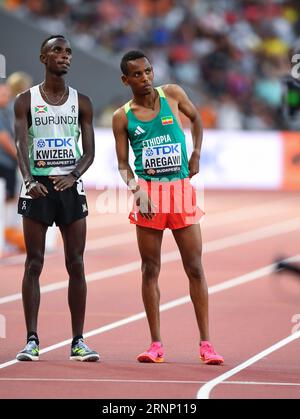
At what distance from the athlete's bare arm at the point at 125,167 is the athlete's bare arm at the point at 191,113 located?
0.36 metres

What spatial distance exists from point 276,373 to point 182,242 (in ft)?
3.95

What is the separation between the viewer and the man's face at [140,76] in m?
8.91

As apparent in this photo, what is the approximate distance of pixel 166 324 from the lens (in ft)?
35.9

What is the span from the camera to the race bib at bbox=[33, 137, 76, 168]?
9086 millimetres

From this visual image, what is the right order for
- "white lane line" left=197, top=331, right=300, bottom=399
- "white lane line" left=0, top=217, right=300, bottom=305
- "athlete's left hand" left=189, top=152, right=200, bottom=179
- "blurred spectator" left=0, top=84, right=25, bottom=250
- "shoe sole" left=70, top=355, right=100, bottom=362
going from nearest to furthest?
"white lane line" left=197, top=331, right=300, bottom=399 < "shoe sole" left=70, top=355, right=100, bottom=362 < "athlete's left hand" left=189, top=152, right=200, bottom=179 < "white lane line" left=0, top=217, right=300, bottom=305 < "blurred spectator" left=0, top=84, right=25, bottom=250

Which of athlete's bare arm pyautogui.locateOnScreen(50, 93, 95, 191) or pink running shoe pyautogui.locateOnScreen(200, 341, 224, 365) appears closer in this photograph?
pink running shoe pyautogui.locateOnScreen(200, 341, 224, 365)

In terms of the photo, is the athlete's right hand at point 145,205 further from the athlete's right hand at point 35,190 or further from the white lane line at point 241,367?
the white lane line at point 241,367

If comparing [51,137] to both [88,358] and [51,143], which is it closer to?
[51,143]

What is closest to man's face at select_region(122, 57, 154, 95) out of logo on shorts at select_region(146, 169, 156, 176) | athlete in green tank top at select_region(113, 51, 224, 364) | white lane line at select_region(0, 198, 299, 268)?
athlete in green tank top at select_region(113, 51, 224, 364)

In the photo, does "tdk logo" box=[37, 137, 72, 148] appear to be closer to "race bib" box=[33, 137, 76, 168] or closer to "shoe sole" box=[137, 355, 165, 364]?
"race bib" box=[33, 137, 76, 168]

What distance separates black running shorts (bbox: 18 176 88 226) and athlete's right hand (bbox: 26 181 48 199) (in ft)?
0.25

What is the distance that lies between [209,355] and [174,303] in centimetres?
329

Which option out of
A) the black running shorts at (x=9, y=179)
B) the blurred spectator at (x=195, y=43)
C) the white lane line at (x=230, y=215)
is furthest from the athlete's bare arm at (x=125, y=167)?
the blurred spectator at (x=195, y=43)
